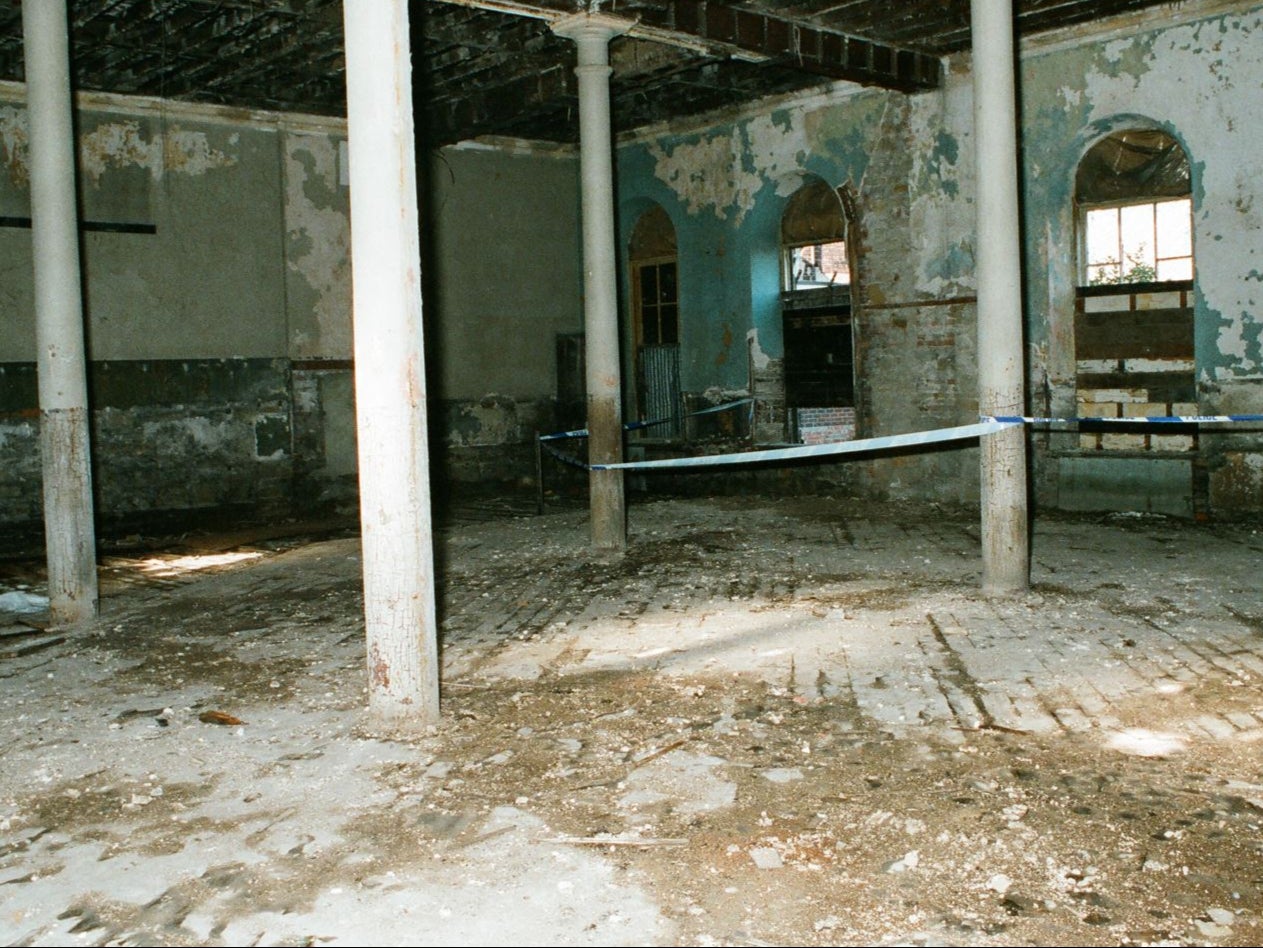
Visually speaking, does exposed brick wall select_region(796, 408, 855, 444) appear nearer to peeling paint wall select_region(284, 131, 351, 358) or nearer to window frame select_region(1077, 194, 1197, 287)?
window frame select_region(1077, 194, 1197, 287)

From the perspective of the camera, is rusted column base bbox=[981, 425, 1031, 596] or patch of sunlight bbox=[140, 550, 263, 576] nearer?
rusted column base bbox=[981, 425, 1031, 596]

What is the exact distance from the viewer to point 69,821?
13.2 feet

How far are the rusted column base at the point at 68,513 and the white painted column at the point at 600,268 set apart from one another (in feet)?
12.0

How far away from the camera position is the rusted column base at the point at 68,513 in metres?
7.25

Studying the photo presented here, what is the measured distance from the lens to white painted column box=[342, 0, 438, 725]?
15.3 ft

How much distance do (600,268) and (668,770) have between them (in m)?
5.64

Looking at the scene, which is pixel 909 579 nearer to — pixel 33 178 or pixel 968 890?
pixel 968 890

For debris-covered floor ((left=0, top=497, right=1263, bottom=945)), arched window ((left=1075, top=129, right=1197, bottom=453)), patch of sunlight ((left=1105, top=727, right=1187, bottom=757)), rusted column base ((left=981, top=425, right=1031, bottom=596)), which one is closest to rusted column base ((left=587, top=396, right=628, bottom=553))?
debris-covered floor ((left=0, top=497, right=1263, bottom=945))

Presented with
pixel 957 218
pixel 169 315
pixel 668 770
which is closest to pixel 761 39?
pixel 957 218

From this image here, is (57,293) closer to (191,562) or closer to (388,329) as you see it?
(191,562)

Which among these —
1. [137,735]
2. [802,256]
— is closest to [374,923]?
[137,735]

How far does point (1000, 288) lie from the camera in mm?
7152

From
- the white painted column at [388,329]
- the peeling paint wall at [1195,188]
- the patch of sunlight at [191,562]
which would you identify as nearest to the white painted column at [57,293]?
the patch of sunlight at [191,562]

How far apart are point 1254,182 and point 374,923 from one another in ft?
30.7
